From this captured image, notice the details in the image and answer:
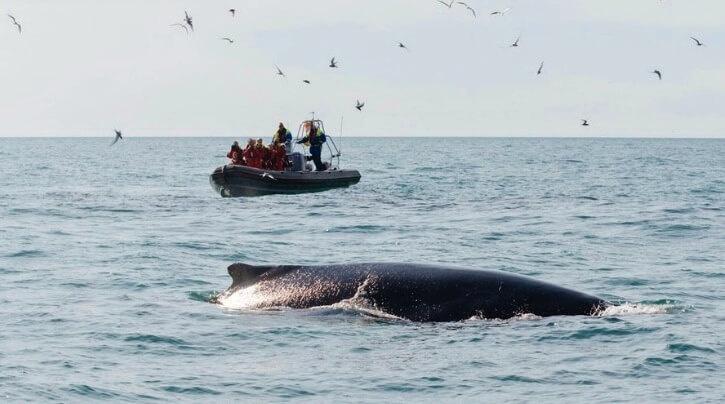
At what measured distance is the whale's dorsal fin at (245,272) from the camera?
51.7 ft

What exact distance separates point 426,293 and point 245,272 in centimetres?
294

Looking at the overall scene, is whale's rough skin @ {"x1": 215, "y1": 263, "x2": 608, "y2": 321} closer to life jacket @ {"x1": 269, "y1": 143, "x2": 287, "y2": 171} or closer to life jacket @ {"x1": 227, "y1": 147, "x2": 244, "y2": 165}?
life jacket @ {"x1": 269, "y1": 143, "x2": 287, "y2": 171}

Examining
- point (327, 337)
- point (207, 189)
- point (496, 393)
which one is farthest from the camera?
point (207, 189)

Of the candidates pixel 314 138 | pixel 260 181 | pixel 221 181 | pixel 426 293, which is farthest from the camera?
pixel 314 138

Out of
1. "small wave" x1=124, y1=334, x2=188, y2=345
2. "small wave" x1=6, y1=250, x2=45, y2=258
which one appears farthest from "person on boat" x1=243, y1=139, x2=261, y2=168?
"small wave" x1=124, y1=334, x2=188, y2=345

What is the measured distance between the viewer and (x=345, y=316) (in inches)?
559

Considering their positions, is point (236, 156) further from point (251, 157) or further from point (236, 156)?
point (251, 157)

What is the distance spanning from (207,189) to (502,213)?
18.4 meters

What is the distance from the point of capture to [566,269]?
66.6 ft

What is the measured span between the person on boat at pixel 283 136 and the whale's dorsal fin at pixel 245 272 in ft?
76.8

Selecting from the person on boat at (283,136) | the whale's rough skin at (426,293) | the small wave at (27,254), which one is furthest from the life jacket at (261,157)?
the whale's rough skin at (426,293)

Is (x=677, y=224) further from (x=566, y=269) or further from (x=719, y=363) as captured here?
(x=719, y=363)

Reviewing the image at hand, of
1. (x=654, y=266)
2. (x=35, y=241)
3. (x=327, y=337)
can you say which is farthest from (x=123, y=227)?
(x=327, y=337)

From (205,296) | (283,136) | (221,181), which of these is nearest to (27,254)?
(205,296)
